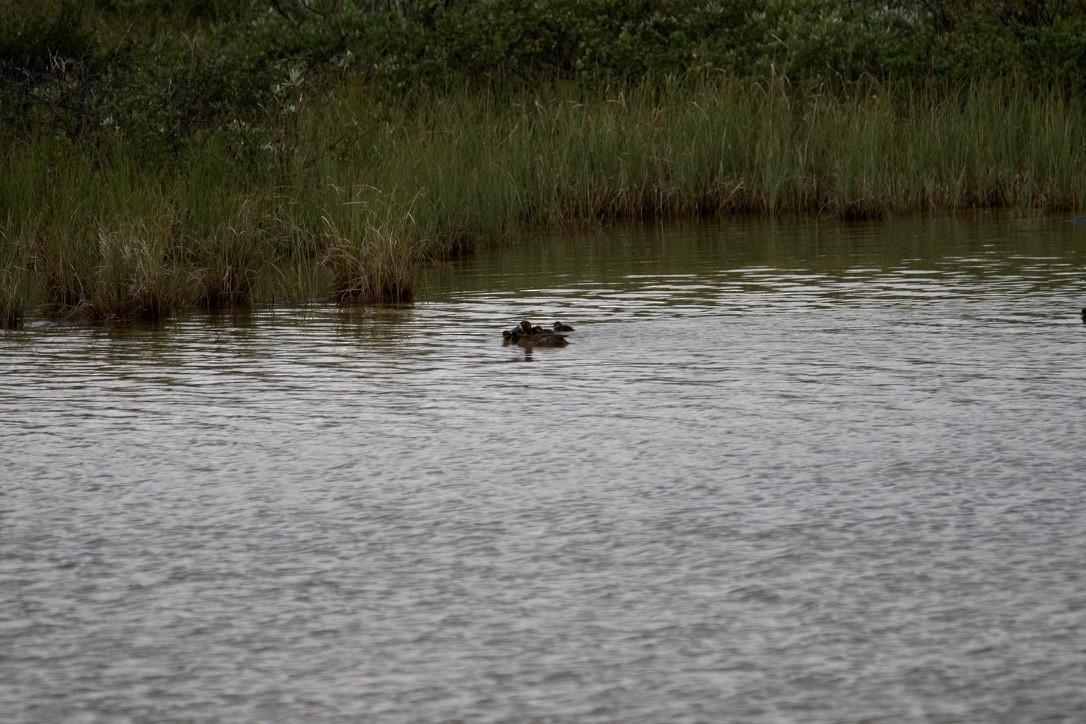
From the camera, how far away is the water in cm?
353

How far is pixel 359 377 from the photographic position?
7371 mm

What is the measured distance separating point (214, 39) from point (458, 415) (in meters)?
17.8

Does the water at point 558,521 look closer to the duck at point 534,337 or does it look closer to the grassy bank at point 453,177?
the duck at point 534,337

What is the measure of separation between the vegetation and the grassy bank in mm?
33

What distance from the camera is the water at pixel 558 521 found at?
3.53 m

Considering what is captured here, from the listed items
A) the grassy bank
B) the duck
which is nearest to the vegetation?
the grassy bank

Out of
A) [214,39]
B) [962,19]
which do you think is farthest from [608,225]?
[214,39]

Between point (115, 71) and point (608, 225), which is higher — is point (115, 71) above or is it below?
above

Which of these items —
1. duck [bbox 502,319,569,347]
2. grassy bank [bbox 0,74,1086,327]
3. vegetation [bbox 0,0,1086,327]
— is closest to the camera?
duck [bbox 502,319,569,347]

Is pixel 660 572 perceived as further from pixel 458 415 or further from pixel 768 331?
pixel 768 331

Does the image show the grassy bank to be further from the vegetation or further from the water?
the water

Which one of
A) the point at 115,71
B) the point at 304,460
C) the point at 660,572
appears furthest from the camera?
the point at 115,71

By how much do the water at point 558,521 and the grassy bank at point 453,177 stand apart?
1476mm

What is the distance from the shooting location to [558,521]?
4.78 metres
